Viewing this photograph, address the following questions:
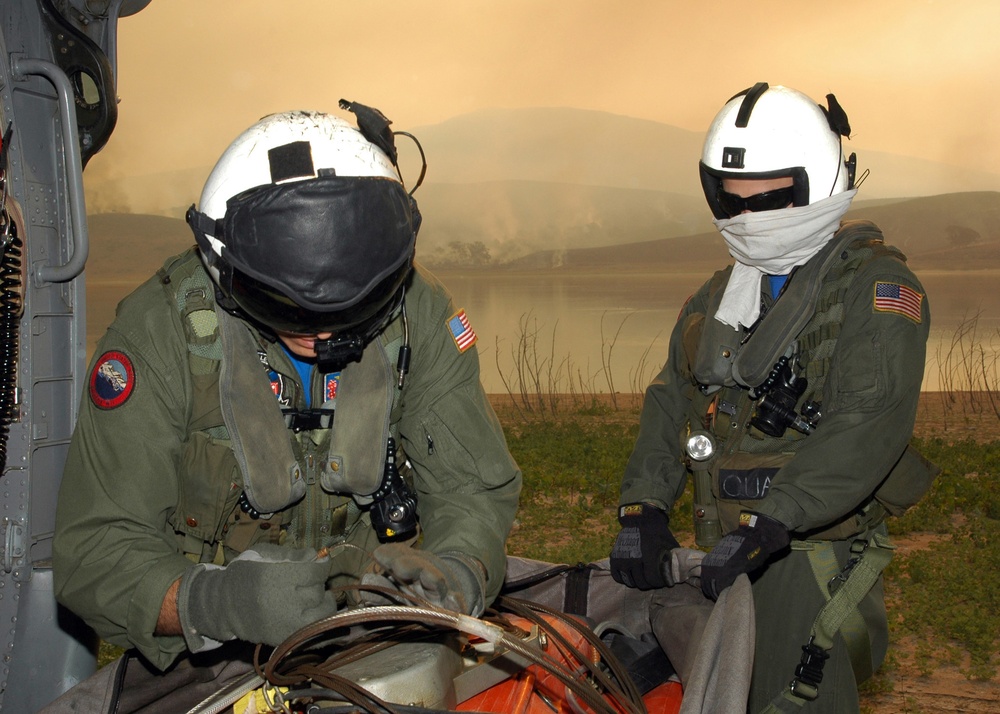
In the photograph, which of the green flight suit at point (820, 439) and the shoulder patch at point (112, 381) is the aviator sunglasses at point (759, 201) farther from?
the shoulder patch at point (112, 381)

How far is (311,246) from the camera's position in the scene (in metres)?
1.79

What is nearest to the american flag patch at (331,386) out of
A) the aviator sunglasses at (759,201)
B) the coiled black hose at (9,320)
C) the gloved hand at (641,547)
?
the gloved hand at (641,547)

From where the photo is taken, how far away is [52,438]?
2.75 metres

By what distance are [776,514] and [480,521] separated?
2.82ft

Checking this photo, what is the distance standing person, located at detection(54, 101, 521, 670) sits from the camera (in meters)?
1.81

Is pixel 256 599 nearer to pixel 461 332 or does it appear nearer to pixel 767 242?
pixel 461 332

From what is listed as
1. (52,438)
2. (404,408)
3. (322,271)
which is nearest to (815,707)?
(404,408)

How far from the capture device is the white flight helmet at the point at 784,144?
280 cm

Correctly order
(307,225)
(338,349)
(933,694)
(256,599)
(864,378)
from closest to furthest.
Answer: (256,599)
(307,225)
(338,349)
(864,378)
(933,694)

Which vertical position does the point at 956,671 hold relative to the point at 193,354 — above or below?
below

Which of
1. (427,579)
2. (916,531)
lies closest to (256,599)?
(427,579)

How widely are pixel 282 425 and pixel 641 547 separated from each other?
1.11m

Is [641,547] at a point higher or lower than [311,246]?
lower

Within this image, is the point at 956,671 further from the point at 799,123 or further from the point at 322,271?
the point at 322,271
